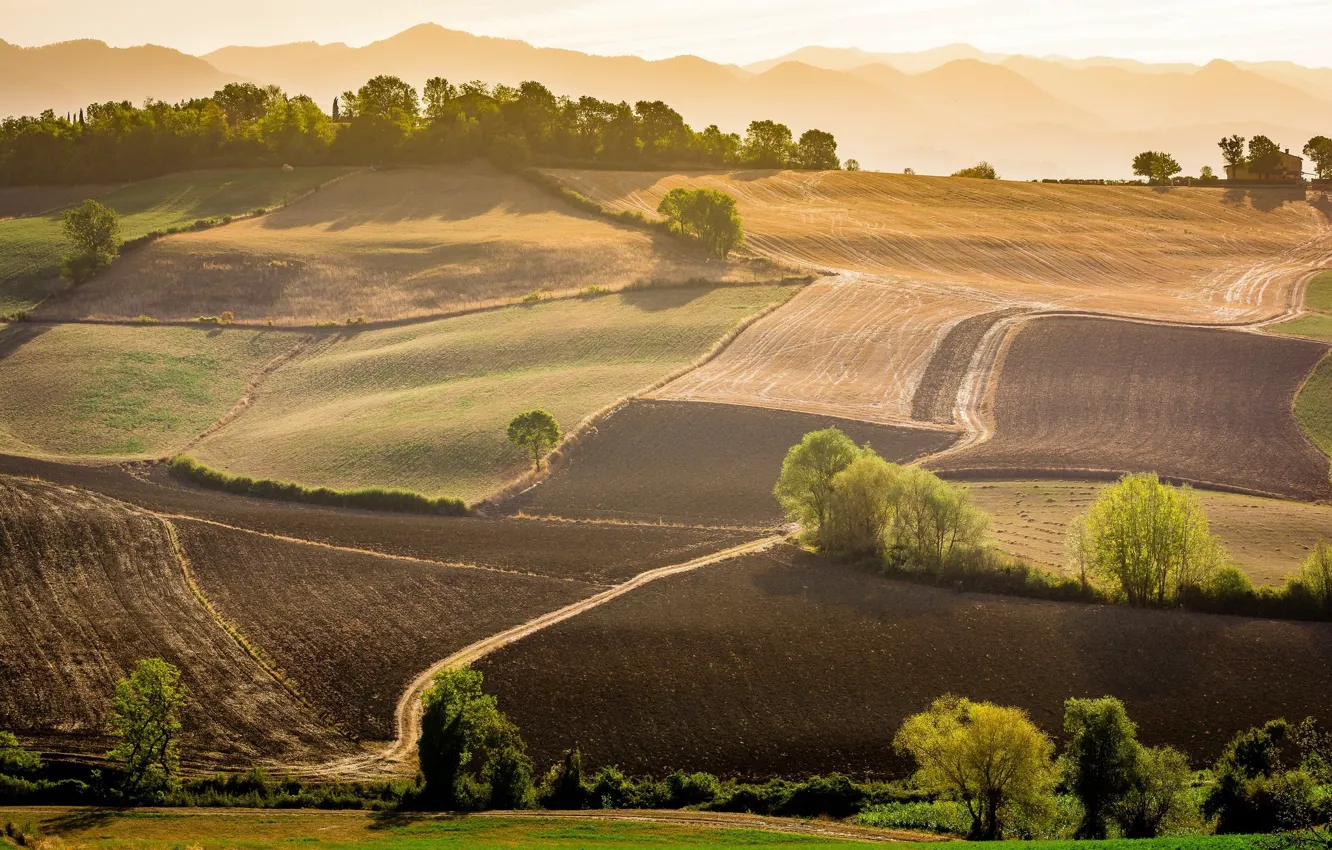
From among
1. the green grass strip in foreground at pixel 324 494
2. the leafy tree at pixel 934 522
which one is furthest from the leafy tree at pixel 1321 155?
the green grass strip in foreground at pixel 324 494

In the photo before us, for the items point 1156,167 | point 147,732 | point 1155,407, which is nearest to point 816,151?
point 1156,167

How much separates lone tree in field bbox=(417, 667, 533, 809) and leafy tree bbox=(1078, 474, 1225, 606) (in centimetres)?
2601

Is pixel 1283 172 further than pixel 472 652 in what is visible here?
Yes

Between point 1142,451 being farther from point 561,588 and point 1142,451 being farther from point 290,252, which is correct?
point 290,252

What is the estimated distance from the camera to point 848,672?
41344 mm

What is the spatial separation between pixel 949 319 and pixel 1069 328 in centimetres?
961

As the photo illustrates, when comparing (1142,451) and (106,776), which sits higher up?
(1142,451)

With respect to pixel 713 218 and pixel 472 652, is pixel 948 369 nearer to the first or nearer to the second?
pixel 713 218

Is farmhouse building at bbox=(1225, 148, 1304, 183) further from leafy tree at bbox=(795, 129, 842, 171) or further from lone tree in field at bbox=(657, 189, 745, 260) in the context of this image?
lone tree in field at bbox=(657, 189, 745, 260)

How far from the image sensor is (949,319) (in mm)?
93000

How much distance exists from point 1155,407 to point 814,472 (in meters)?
29.8

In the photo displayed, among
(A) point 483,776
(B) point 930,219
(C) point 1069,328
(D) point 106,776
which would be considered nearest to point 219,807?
(D) point 106,776

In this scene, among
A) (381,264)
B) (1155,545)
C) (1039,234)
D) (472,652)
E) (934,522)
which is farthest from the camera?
(1039,234)

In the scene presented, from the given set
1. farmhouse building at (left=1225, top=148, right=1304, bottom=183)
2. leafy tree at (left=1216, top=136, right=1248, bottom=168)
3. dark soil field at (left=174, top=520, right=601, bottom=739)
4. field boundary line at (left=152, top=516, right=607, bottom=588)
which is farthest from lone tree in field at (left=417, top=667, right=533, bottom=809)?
leafy tree at (left=1216, top=136, right=1248, bottom=168)
